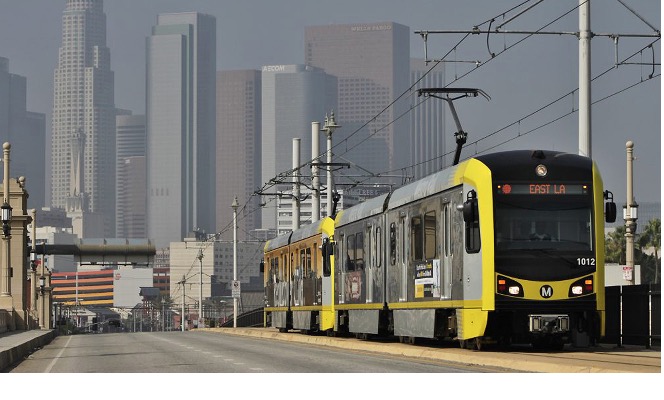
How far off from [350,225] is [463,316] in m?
11.8

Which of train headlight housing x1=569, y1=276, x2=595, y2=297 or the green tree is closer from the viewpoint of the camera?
train headlight housing x1=569, y1=276, x2=595, y2=297

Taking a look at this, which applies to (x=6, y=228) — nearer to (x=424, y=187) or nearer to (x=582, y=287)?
(x=424, y=187)

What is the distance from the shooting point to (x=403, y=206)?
114ft

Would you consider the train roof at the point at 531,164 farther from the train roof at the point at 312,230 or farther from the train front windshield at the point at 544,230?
the train roof at the point at 312,230

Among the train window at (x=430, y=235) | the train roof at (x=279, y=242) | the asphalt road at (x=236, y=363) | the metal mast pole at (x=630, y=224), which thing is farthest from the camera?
the metal mast pole at (x=630, y=224)

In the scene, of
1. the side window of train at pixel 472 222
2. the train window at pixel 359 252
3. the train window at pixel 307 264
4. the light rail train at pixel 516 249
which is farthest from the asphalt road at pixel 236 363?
the train window at pixel 307 264

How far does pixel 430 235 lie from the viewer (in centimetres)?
3212

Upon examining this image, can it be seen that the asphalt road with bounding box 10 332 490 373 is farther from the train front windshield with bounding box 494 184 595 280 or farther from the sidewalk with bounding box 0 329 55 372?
the train front windshield with bounding box 494 184 595 280

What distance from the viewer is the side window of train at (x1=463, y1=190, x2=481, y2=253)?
1126 inches

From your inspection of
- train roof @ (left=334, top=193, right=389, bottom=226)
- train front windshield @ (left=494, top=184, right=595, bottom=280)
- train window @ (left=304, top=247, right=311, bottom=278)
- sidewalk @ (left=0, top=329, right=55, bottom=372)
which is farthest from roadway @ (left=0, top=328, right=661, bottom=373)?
train window @ (left=304, top=247, right=311, bottom=278)

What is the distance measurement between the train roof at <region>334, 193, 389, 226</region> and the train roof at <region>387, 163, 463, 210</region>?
1079 millimetres

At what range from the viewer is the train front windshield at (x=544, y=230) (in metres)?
28.5

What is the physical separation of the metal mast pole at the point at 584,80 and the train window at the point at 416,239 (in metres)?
4.72

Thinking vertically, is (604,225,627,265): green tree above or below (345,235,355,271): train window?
above
